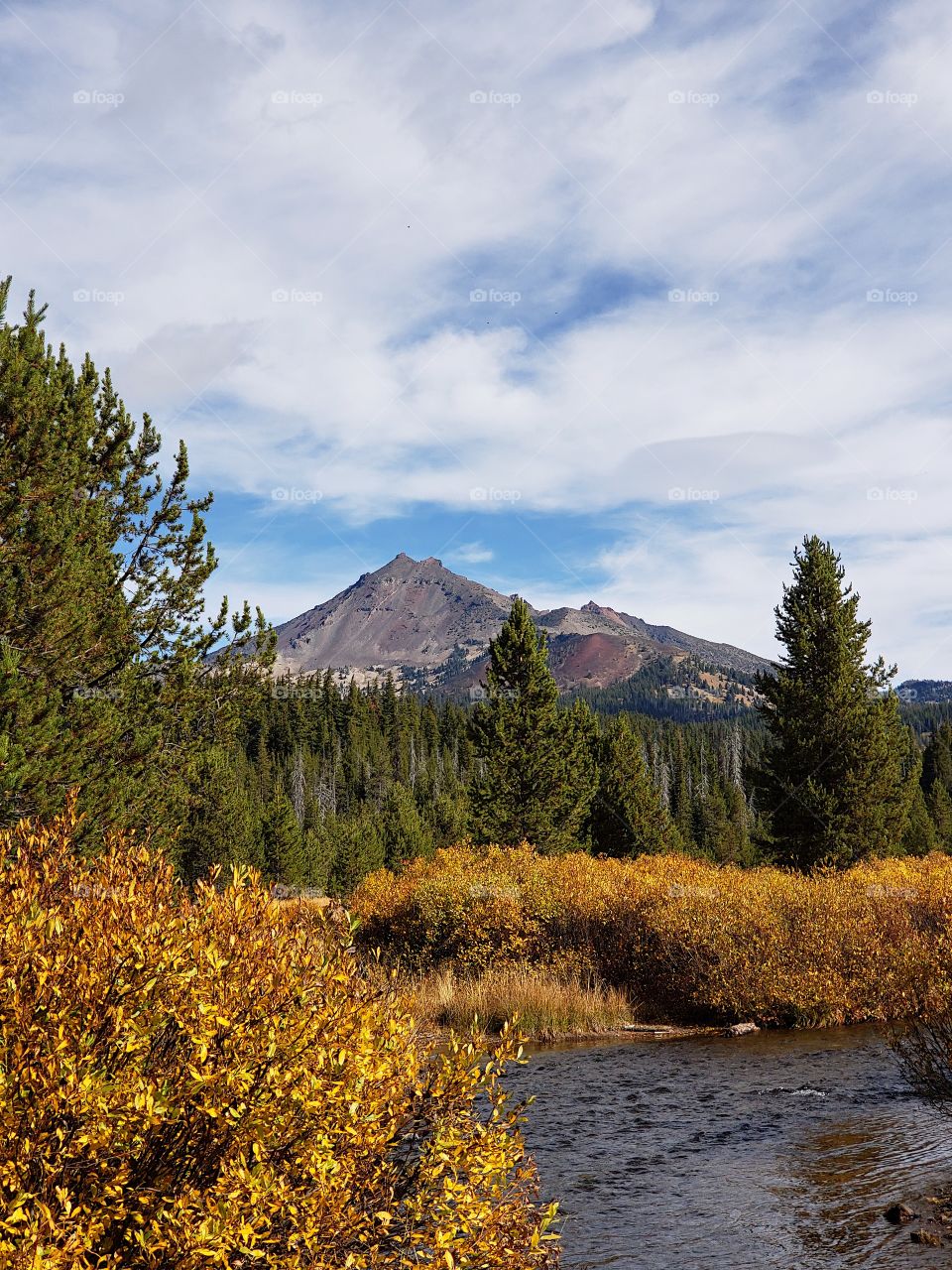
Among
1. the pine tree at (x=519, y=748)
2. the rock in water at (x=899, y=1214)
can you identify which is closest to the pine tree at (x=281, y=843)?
the pine tree at (x=519, y=748)

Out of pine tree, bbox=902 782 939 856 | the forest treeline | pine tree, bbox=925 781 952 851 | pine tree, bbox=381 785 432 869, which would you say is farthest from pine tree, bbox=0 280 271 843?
pine tree, bbox=925 781 952 851

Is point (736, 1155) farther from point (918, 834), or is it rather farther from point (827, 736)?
point (918, 834)

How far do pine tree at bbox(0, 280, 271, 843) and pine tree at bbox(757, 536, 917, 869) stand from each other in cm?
1943

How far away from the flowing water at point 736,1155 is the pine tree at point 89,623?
26.3 feet

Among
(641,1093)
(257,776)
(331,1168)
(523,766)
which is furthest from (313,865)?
(331,1168)

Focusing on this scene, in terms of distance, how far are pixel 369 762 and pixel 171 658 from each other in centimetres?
8861

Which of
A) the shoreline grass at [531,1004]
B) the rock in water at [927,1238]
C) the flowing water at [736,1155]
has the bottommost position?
the shoreline grass at [531,1004]

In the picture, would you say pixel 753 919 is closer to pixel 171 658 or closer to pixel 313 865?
pixel 171 658

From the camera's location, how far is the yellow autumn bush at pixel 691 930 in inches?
690

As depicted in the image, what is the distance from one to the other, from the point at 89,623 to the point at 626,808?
33444mm

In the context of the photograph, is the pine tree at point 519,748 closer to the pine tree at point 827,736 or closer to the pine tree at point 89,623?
A: the pine tree at point 827,736

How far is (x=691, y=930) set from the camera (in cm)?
1869

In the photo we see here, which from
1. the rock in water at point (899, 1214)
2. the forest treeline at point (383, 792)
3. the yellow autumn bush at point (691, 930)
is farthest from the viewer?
the forest treeline at point (383, 792)

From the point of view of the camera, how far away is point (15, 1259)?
10.6 ft
